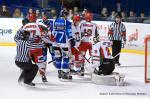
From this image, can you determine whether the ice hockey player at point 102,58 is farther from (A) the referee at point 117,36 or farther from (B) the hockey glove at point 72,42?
(A) the referee at point 117,36

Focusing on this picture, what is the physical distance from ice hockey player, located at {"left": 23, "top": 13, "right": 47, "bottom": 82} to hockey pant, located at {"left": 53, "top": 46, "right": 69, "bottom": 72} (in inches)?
14.8

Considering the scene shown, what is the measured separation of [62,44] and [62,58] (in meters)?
0.26

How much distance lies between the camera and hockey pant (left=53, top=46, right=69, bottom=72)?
8.38m

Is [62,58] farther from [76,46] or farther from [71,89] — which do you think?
[71,89]

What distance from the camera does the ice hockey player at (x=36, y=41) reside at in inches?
306

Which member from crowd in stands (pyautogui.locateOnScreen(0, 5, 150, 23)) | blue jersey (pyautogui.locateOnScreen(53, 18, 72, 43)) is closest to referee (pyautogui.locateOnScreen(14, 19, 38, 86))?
blue jersey (pyautogui.locateOnScreen(53, 18, 72, 43))

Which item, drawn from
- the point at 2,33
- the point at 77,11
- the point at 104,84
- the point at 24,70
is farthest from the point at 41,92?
the point at 77,11

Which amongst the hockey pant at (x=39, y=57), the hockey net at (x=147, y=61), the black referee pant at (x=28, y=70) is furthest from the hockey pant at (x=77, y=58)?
the hockey net at (x=147, y=61)

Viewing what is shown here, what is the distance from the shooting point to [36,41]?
796cm

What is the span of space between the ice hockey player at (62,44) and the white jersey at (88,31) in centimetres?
58

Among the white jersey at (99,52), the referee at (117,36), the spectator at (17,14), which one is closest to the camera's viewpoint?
the white jersey at (99,52)

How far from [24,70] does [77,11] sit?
237 inches

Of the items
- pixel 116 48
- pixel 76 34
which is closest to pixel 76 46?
pixel 76 34

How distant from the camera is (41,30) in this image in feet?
25.8
